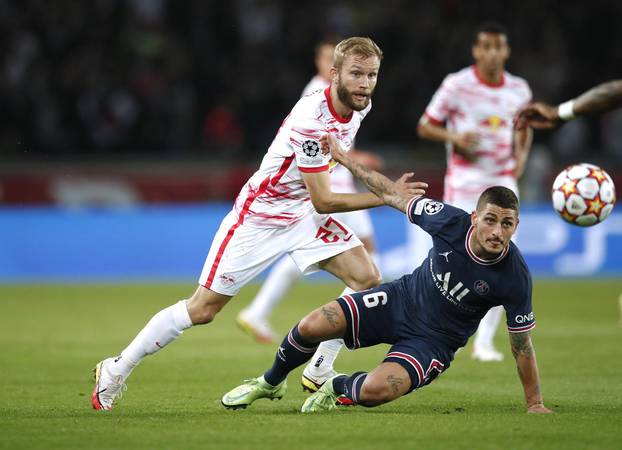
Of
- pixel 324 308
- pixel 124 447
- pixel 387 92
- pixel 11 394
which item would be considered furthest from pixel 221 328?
pixel 387 92

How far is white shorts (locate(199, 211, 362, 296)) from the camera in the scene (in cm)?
709

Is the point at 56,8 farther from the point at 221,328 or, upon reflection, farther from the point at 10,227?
the point at 221,328

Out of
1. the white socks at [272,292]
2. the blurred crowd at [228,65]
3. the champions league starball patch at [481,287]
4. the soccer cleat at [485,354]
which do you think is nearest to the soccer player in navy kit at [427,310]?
the champions league starball patch at [481,287]

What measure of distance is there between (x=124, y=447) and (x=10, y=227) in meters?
11.6

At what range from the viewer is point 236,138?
63.2 ft

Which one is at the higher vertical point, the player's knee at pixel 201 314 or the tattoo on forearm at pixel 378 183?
the tattoo on forearm at pixel 378 183

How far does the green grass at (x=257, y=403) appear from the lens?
228 inches

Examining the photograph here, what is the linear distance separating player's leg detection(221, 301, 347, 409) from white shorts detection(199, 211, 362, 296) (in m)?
0.57

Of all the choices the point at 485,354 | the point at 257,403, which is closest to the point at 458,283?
the point at 257,403

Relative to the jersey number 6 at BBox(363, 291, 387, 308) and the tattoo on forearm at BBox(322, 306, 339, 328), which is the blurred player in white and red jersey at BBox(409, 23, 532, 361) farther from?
the tattoo on forearm at BBox(322, 306, 339, 328)

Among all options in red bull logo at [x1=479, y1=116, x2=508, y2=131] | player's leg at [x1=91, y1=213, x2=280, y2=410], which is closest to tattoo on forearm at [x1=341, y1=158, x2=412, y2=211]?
player's leg at [x1=91, y1=213, x2=280, y2=410]

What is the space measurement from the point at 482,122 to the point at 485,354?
208 cm

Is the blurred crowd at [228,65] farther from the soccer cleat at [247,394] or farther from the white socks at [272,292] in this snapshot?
the soccer cleat at [247,394]

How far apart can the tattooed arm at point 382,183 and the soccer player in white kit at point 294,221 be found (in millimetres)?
22
